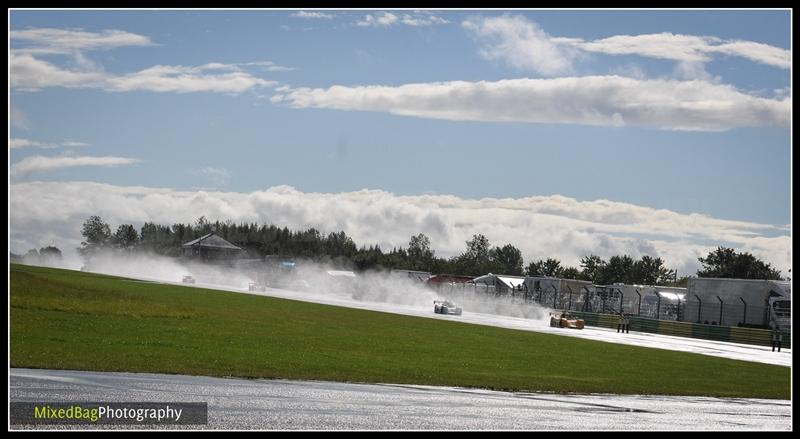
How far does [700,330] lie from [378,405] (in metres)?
52.7


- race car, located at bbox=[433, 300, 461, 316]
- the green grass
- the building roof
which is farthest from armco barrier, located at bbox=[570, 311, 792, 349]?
the building roof

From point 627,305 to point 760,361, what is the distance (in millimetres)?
57739

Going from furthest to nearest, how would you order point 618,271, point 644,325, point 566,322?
point 618,271, point 644,325, point 566,322

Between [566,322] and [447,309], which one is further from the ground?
[447,309]

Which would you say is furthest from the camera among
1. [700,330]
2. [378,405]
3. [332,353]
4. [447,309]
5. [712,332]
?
[447,309]

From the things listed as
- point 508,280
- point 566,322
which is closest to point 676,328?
point 566,322

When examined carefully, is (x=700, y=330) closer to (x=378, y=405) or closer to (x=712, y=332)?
(x=712, y=332)

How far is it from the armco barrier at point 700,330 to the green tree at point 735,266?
78.7 meters

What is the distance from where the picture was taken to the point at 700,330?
221 ft

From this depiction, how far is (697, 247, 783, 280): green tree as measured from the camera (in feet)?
484

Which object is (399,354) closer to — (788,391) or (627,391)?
(627,391)

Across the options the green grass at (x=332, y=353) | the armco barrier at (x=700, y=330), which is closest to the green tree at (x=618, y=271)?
the armco barrier at (x=700, y=330)

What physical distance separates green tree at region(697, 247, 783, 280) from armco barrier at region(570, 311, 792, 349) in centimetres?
7866

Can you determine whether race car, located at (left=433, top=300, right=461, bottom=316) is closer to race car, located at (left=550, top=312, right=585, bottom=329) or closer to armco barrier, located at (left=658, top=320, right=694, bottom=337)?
race car, located at (left=550, top=312, right=585, bottom=329)
